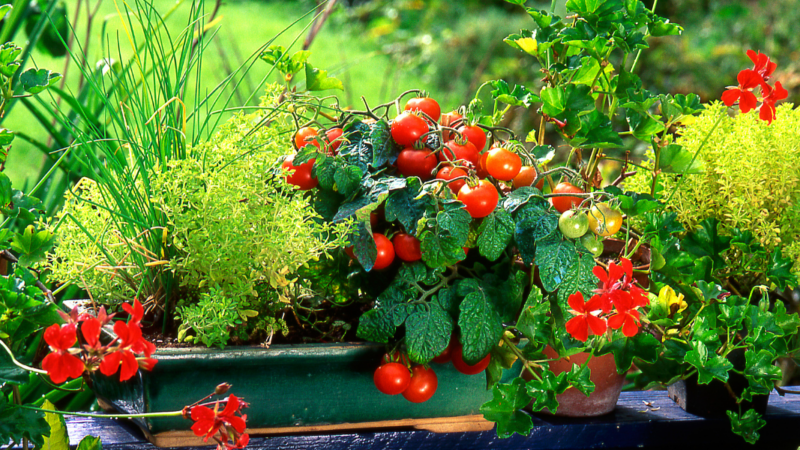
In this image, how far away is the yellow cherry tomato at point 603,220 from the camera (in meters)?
0.55

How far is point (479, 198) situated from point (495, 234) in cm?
3

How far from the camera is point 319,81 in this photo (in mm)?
649

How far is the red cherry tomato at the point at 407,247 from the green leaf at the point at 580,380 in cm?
16

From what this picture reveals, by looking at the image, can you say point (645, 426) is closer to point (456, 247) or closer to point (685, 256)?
point (685, 256)

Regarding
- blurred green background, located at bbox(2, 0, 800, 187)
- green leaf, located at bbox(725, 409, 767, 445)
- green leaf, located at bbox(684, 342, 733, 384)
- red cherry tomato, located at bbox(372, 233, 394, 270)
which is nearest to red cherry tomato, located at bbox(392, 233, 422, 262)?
red cherry tomato, located at bbox(372, 233, 394, 270)

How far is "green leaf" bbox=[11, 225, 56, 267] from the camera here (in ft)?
1.76

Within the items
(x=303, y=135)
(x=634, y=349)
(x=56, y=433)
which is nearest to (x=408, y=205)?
(x=303, y=135)

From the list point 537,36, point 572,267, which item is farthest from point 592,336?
point 537,36

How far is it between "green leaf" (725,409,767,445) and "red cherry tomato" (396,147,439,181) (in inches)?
15.0

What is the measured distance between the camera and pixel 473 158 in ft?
1.97

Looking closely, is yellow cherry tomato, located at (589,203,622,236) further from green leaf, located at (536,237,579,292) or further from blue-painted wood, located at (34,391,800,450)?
blue-painted wood, located at (34,391,800,450)

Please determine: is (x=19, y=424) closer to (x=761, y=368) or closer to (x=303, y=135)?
(x=303, y=135)

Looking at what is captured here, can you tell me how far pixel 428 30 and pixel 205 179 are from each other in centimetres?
361

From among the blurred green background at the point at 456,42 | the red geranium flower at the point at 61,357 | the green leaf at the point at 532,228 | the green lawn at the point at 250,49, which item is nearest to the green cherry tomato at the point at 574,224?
the green leaf at the point at 532,228
